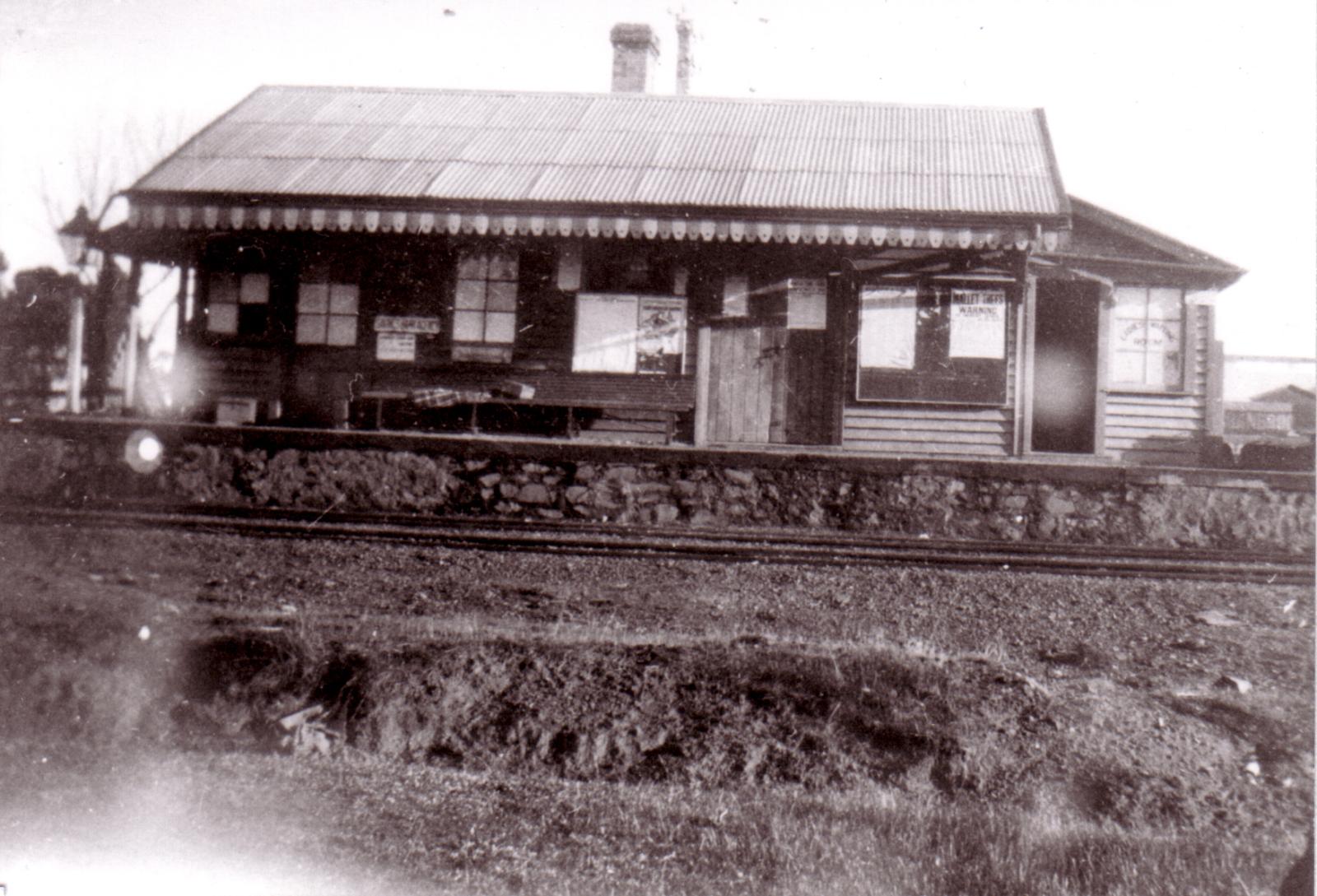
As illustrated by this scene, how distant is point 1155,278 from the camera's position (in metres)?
14.5

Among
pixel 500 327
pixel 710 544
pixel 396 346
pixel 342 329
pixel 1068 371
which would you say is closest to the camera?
pixel 710 544

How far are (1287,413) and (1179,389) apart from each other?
1890 millimetres

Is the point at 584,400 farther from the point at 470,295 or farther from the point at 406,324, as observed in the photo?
the point at 406,324

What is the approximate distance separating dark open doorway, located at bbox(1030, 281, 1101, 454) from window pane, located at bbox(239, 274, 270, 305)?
411 inches

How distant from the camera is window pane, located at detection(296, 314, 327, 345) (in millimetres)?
14258

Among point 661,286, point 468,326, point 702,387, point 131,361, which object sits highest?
point 661,286

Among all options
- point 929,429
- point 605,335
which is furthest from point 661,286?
point 929,429

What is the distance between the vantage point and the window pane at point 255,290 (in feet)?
47.4

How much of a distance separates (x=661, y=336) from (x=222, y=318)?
585 centimetres

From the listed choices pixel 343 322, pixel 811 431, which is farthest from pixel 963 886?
pixel 343 322

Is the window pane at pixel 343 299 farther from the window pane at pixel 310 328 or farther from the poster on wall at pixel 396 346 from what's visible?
the poster on wall at pixel 396 346

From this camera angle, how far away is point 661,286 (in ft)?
45.2

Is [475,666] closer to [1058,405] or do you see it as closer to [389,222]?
[389,222]

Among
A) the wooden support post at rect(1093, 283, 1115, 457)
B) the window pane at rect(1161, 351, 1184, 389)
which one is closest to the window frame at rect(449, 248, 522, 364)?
the wooden support post at rect(1093, 283, 1115, 457)
